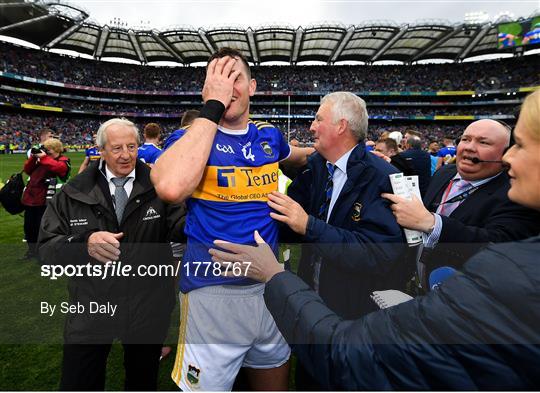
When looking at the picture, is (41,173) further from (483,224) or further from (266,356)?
(483,224)

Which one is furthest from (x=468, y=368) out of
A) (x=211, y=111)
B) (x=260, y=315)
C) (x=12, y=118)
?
(x=12, y=118)

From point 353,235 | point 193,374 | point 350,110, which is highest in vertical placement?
point 350,110

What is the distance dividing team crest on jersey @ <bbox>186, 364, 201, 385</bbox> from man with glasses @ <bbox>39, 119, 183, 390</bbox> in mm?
749

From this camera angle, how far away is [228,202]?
153 centimetres

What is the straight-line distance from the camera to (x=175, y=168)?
1198mm

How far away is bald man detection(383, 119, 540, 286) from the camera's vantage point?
170 cm

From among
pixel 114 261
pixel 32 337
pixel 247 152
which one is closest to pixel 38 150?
pixel 32 337

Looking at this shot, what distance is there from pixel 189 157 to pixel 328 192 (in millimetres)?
1046

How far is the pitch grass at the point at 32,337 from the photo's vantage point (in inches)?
111

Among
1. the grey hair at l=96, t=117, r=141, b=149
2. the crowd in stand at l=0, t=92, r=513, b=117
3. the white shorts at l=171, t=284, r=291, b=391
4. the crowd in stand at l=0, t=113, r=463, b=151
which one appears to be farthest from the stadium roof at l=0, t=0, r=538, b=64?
the white shorts at l=171, t=284, r=291, b=391

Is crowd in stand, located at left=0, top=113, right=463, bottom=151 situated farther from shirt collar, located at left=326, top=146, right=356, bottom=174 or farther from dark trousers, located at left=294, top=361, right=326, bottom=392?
dark trousers, located at left=294, top=361, right=326, bottom=392

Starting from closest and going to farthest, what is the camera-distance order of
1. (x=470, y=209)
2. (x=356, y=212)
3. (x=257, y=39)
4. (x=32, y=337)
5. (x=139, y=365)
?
(x=356, y=212) → (x=470, y=209) → (x=139, y=365) → (x=32, y=337) → (x=257, y=39)

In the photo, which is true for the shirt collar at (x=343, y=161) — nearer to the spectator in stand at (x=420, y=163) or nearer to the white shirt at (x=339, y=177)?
the white shirt at (x=339, y=177)

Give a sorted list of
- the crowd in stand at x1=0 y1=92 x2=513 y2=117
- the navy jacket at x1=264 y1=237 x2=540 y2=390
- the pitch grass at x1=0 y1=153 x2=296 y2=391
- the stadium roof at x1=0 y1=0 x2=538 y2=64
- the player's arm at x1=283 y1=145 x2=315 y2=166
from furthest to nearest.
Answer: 1. the crowd in stand at x1=0 y1=92 x2=513 y2=117
2. the stadium roof at x1=0 y1=0 x2=538 y2=64
3. the pitch grass at x1=0 y1=153 x2=296 y2=391
4. the player's arm at x1=283 y1=145 x2=315 y2=166
5. the navy jacket at x1=264 y1=237 x2=540 y2=390
